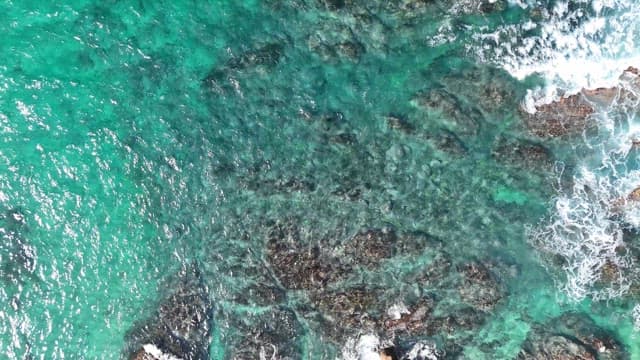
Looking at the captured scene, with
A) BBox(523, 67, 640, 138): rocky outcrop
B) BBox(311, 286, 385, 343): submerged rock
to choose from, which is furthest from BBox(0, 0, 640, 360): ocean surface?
BBox(523, 67, 640, 138): rocky outcrop

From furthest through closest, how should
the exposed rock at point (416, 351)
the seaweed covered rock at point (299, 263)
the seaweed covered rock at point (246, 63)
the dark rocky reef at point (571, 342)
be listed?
the seaweed covered rock at point (246, 63), the seaweed covered rock at point (299, 263), the exposed rock at point (416, 351), the dark rocky reef at point (571, 342)

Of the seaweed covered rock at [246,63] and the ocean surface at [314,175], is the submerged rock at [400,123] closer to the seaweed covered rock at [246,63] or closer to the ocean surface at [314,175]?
the ocean surface at [314,175]

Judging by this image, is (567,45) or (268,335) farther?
(567,45)

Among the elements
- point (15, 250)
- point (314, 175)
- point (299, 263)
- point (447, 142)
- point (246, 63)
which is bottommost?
point (15, 250)

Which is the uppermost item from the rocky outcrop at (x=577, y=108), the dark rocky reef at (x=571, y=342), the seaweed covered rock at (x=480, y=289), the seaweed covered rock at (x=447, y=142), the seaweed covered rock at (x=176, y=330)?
the rocky outcrop at (x=577, y=108)

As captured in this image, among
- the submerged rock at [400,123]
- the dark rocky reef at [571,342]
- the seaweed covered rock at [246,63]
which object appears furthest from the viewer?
the seaweed covered rock at [246,63]

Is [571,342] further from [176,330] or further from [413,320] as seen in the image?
[176,330]

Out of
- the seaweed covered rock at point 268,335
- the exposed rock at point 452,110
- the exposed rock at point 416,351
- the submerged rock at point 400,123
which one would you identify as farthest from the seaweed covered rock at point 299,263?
the exposed rock at point 452,110

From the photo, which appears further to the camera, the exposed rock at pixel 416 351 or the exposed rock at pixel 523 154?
the exposed rock at pixel 523 154

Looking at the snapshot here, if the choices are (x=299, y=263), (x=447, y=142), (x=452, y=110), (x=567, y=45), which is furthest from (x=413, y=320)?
(x=567, y=45)
